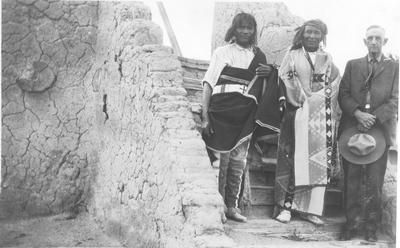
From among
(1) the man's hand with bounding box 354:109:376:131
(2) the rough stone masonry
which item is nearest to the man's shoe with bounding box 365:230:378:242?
(2) the rough stone masonry

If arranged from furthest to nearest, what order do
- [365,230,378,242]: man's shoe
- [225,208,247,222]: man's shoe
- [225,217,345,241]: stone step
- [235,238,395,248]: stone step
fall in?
[365,230,378,242]: man's shoe
[225,208,247,222]: man's shoe
[225,217,345,241]: stone step
[235,238,395,248]: stone step

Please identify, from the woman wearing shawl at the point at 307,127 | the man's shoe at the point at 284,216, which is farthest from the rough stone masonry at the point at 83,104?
the man's shoe at the point at 284,216

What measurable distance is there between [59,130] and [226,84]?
6.31ft

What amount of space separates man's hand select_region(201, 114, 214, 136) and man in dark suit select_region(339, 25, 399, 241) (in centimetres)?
120

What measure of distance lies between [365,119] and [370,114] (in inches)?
2.9

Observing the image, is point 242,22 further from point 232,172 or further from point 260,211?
point 260,211

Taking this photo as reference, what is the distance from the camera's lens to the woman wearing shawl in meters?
5.17

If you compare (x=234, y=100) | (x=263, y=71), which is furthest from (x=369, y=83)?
(x=234, y=100)

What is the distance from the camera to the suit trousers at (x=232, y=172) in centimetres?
492

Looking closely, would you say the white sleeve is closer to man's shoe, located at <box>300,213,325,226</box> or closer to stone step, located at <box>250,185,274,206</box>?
stone step, located at <box>250,185,274,206</box>

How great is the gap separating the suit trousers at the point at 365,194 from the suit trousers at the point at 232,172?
3.19ft

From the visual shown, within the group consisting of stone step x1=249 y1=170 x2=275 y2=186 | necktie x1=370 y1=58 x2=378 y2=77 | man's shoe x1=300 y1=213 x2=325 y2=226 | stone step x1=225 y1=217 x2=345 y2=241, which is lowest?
stone step x1=225 y1=217 x2=345 y2=241

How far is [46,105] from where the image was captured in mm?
6086

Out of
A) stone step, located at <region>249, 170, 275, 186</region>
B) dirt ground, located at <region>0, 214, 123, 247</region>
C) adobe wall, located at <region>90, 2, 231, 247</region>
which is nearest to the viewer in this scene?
adobe wall, located at <region>90, 2, 231, 247</region>
